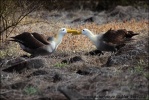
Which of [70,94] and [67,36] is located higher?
[67,36]

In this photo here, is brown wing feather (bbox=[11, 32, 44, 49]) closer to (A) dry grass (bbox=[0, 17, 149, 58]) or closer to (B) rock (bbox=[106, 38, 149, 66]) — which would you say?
(A) dry grass (bbox=[0, 17, 149, 58])

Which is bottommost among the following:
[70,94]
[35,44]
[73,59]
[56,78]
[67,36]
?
[70,94]

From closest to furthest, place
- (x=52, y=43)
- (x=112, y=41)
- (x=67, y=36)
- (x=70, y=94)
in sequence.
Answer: (x=70, y=94) → (x=112, y=41) → (x=52, y=43) → (x=67, y=36)

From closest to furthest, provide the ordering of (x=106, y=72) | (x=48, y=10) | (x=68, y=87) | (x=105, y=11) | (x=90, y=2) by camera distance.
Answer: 1. (x=68, y=87)
2. (x=106, y=72)
3. (x=48, y=10)
4. (x=105, y=11)
5. (x=90, y=2)

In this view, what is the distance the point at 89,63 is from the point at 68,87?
70.5 inches

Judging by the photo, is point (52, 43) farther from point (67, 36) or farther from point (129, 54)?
point (67, 36)

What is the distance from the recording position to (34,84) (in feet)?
24.4

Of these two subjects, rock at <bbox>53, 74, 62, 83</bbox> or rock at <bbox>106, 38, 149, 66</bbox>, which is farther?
rock at <bbox>106, 38, 149, 66</bbox>

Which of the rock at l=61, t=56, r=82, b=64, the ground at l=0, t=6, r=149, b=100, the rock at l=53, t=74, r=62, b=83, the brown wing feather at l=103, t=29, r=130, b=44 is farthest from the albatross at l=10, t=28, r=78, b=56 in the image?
the rock at l=53, t=74, r=62, b=83

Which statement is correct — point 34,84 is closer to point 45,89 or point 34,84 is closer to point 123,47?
point 45,89

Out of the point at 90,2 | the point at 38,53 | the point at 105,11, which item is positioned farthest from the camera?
the point at 90,2

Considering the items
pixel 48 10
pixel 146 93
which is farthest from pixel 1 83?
pixel 48 10

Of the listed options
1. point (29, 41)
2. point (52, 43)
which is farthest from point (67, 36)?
point (29, 41)

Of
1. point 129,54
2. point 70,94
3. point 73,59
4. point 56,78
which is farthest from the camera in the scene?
point 73,59
